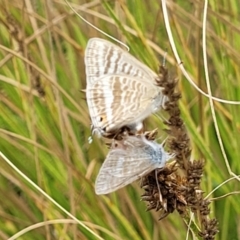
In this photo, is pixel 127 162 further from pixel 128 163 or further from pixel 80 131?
pixel 80 131

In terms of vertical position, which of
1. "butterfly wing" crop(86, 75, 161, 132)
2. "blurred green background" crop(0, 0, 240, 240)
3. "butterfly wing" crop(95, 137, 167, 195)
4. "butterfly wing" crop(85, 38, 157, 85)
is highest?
"butterfly wing" crop(85, 38, 157, 85)

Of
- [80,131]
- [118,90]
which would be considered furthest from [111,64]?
[80,131]

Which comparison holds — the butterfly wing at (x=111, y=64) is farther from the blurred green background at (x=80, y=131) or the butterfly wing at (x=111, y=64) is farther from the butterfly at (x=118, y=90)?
the blurred green background at (x=80, y=131)

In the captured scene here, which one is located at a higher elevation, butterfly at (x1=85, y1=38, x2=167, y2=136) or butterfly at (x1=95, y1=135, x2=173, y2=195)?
butterfly at (x1=85, y1=38, x2=167, y2=136)

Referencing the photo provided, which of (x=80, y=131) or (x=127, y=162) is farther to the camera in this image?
(x=80, y=131)

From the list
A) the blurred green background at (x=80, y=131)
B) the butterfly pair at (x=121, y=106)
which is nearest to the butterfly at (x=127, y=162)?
the butterfly pair at (x=121, y=106)

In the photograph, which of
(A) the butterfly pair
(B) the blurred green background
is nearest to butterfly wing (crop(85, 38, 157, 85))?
(A) the butterfly pair

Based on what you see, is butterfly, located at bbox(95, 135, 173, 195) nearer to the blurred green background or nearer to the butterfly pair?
the butterfly pair
